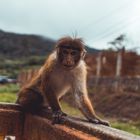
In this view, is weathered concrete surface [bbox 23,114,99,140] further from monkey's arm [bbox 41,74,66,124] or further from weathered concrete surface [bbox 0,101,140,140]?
monkey's arm [bbox 41,74,66,124]

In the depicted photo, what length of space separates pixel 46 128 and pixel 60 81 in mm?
1528

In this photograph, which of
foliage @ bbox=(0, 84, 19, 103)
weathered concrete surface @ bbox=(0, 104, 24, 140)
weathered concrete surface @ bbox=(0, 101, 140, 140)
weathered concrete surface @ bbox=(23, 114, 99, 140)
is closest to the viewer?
weathered concrete surface @ bbox=(0, 101, 140, 140)

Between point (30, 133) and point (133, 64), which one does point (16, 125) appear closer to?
point (30, 133)

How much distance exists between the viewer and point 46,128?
16.5 feet

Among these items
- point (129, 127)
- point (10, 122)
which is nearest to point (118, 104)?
point (129, 127)

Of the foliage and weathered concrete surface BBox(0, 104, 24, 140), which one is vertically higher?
the foliage

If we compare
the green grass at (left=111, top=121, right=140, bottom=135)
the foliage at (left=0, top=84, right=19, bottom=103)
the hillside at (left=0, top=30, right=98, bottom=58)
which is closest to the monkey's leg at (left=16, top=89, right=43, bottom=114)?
the hillside at (left=0, top=30, right=98, bottom=58)

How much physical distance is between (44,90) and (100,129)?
2.25 metres

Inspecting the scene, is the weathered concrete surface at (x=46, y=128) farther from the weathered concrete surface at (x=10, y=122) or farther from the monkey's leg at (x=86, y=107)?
the monkey's leg at (x=86, y=107)

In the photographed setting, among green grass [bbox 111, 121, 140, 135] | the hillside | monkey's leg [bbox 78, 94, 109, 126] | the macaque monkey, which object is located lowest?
green grass [bbox 111, 121, 140, 135]

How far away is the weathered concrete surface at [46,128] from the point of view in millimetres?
3922

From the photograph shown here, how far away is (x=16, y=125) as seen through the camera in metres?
5.76

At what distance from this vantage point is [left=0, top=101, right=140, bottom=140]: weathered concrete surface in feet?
12.9

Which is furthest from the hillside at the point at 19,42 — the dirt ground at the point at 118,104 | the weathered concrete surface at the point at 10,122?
the dirt ground at the point at 118,104
